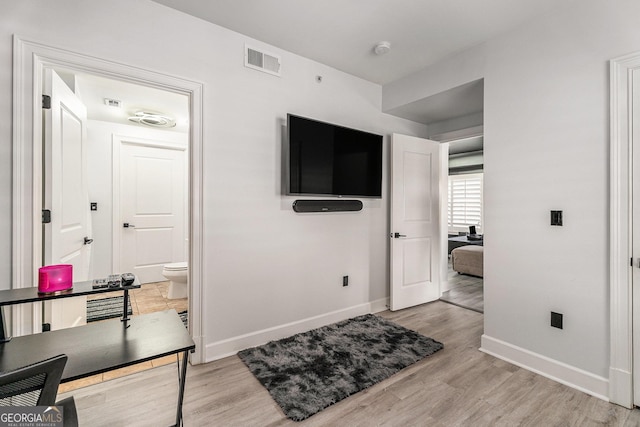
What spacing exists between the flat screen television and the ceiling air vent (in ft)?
1.57

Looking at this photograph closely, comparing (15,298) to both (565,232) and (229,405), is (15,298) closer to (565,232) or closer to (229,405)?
(229,405)

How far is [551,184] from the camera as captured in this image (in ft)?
7.22

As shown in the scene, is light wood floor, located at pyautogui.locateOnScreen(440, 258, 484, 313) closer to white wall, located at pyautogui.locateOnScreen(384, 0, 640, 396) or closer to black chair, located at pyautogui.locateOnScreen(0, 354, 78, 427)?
white wall, located at pyautogui.locateOnScreen(384, 0, 640, 396)

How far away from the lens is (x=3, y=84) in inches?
66.9

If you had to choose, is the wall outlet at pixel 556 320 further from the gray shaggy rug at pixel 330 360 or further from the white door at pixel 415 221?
the white door at pixel 415 221

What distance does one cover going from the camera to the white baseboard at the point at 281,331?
8.00 feet

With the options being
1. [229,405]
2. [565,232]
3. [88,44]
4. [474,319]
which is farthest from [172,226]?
[565,232]

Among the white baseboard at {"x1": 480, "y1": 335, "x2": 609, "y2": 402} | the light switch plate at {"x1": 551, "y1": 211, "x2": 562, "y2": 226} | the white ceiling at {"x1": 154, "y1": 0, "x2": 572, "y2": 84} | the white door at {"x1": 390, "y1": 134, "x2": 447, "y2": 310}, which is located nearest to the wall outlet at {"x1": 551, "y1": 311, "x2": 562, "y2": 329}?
the white baseboard at {"x1": 480, "y1": 335, "x2": 609, "y2": 402}

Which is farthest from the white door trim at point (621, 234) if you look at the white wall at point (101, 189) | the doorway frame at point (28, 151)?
the white wall at point (101, 189)

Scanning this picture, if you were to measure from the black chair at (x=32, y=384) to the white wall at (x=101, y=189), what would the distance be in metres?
4.33

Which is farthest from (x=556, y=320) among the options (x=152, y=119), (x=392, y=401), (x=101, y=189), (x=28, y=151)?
(x=101, y=189)

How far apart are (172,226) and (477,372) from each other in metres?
4.61

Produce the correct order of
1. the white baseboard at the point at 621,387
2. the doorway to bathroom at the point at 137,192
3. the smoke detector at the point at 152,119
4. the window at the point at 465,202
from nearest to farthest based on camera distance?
the white baseboard at the point at 621,387
the doorway to bathroom at the point at 137,192
the smoke detector at the point at 152,119
the window at the point at 465,202

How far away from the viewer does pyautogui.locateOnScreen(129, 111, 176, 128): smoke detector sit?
404cm
